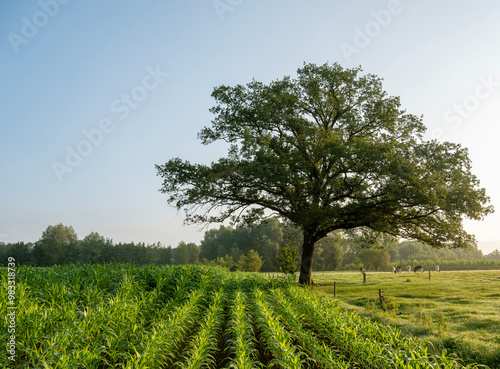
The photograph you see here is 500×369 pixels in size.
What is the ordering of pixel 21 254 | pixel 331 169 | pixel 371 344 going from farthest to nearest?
1. pixel 21 254
2. pixel 331 169
3. pixel 371 344

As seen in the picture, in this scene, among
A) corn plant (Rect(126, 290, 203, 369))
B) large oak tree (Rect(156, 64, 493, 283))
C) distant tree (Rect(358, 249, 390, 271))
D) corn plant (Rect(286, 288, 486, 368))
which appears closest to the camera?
corn plant (Rect(126, 290, 203, 369))

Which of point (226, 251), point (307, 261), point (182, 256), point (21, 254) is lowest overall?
point (21, 254)

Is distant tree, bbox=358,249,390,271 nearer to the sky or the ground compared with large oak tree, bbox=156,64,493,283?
nearer to the ground

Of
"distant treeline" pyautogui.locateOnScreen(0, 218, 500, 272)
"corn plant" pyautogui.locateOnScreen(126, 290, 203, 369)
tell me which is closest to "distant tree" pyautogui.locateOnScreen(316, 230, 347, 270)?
"distant treeline" pyautogui.locateOnScreen(0, 218, 500, 272)

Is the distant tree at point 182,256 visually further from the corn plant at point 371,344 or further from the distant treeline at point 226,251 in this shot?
the corn plant at point 371,344

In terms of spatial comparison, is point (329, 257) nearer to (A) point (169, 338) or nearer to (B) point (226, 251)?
(B) point (226, 251)

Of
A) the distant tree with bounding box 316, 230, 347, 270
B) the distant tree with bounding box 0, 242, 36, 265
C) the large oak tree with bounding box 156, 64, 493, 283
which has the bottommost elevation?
the distant tree with bounding box 0, 242, 36, 265

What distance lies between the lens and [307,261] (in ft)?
83.1

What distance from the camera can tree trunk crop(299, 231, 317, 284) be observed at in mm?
24516

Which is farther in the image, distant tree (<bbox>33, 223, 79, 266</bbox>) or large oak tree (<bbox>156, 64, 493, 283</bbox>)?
distant tree (<bbox>33, 223, 79, 266</bbox>)

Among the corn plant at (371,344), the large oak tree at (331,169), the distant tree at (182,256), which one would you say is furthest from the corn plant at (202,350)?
the distant tree at (182,256)

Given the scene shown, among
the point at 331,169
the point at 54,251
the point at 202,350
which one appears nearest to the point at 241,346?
the point at 202,350

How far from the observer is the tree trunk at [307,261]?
24.5 m

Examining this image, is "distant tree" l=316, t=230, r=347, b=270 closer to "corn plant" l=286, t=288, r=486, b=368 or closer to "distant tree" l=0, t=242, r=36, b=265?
"distant tree" l=0, t=242, r=36, b=265
